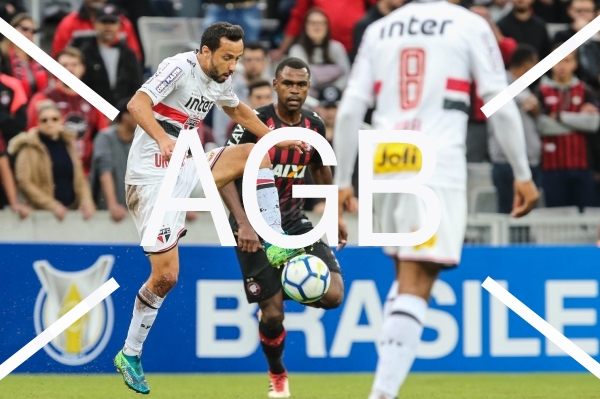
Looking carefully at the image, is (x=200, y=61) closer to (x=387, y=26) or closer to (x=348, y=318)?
(x=387, y=26)

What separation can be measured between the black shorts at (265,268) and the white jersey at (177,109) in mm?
880

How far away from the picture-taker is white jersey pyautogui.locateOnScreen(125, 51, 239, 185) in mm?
7609

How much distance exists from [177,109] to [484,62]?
2.43 meters

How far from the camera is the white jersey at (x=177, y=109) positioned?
25.0 ft

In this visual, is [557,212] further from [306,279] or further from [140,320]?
[140,320]

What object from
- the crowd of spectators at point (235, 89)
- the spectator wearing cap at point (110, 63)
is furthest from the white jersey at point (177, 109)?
the spectator wearing cap at point (110, 63)

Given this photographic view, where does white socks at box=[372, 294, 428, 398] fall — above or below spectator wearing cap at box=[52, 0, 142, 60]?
above

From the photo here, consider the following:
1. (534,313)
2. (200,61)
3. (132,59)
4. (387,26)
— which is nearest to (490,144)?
(534,313)

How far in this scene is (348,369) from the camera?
395 inches

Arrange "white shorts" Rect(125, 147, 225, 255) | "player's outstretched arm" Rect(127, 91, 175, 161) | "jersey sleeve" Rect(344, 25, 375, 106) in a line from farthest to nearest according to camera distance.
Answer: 1. "white shorts" Rect(125, 147, 225, 255)
2. "player's outstretched arm" Rect(127, 91, 175, 161)
3. "jersey sleeve" Rect(344, 25, 375, 106)
